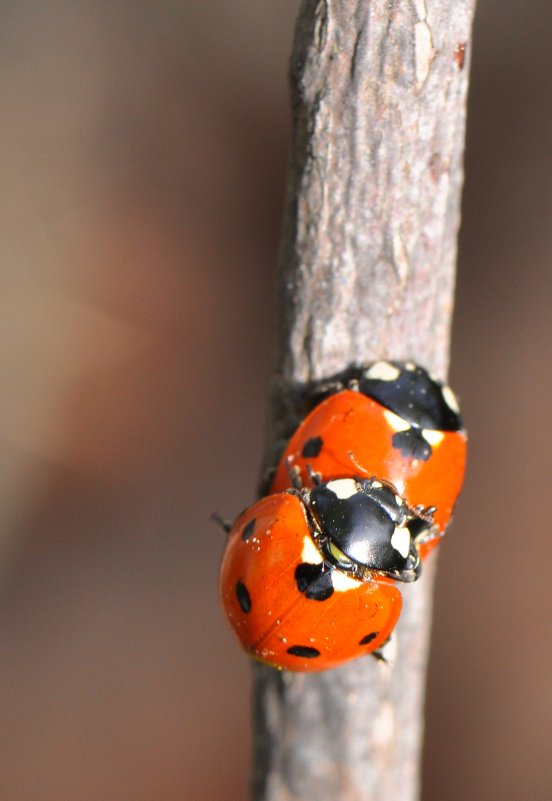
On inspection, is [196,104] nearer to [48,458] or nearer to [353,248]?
[48,458]

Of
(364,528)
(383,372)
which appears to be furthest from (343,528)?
(383,372)

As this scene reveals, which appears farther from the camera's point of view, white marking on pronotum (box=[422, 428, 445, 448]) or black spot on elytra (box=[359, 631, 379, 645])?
white marking on pronotum (box=[422, 428, 445, 448])

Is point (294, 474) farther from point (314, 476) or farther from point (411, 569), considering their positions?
point (411, 569)

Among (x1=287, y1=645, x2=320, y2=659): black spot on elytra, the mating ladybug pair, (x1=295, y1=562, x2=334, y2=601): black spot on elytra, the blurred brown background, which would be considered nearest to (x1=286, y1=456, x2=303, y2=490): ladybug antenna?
the mating ladybug pair

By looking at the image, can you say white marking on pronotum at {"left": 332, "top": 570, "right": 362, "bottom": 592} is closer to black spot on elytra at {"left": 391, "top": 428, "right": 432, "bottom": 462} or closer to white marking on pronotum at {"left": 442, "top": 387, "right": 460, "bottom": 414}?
black spot on elytra at {"left": 391, "top": 428, "right": 432, "bottom": 462}

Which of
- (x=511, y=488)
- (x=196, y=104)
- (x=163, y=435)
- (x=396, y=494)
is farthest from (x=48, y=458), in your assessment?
(x=396, y=494)

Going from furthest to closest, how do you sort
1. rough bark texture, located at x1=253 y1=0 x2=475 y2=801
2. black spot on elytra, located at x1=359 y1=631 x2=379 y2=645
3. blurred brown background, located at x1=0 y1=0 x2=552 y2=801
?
blurred brown background, located at x1=0 y1=0 x2=552 y2=801, black spot on elytra, located at x1=359 y1=631 x2=379 y2=645, rough bark texture, located at x1=253 y1=0 x2=475 y2=801

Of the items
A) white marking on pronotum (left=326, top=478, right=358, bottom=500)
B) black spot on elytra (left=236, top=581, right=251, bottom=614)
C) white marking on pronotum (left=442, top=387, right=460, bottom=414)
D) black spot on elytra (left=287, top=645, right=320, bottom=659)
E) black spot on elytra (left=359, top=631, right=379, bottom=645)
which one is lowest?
black spot on elytra (left=287, top=645, right=320, bottom=659)

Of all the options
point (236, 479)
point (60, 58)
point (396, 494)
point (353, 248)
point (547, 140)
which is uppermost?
point (60, 58)
